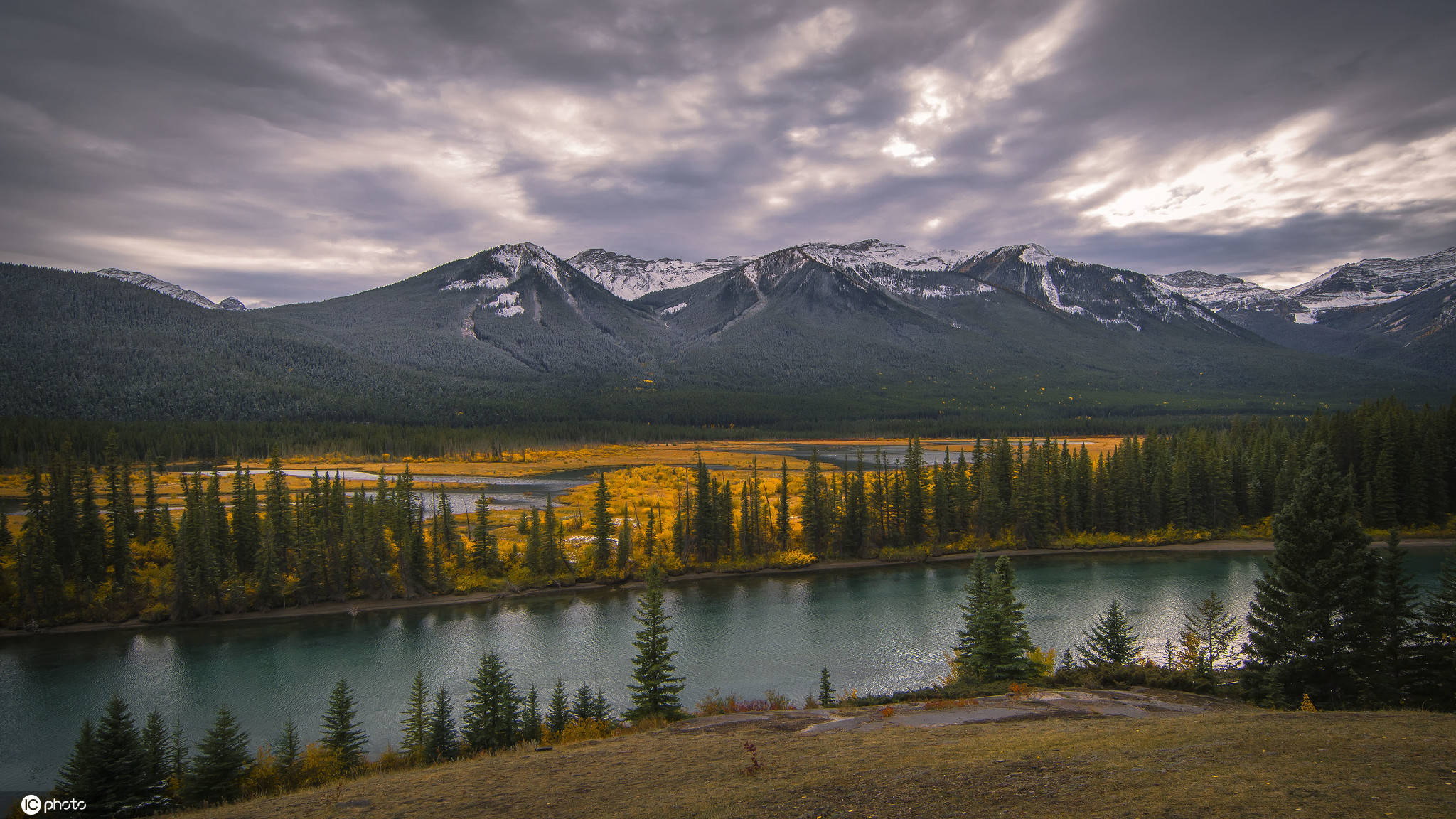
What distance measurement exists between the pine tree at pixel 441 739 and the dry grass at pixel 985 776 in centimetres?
394

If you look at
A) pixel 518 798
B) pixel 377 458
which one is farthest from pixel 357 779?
pixel 377 458

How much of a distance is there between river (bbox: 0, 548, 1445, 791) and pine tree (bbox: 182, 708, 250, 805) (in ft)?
22.7

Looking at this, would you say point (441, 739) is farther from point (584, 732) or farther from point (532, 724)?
point (584, 732)

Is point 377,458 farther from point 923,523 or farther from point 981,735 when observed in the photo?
point 981,735

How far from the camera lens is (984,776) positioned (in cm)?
1420

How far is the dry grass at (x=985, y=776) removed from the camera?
11.3m

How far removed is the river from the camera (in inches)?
1391

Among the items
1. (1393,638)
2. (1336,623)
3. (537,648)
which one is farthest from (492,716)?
(1393,638)

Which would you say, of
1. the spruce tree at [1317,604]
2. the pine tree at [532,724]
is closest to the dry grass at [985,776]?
the pine tree at [532,724]

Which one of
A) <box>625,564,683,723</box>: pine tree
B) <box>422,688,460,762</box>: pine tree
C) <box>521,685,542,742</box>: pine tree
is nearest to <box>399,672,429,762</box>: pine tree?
<box>422,688,460,762</box>: pine tree

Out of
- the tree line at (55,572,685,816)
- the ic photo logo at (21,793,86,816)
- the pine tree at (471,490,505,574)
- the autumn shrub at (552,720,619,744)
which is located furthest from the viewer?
the pine tree at (471,490,505,574)

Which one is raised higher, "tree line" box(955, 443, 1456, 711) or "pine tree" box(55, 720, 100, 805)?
"tree line" box(955, 443, 1456, 711)

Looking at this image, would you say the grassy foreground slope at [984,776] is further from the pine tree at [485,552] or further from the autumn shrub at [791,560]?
the autumn shrub at [791,560]

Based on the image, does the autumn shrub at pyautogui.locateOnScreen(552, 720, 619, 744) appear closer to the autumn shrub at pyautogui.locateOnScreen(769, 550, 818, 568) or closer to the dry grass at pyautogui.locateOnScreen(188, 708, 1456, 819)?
the dry grass at pyautogui.locateOnScreen(188, 708, 1456, 819)
